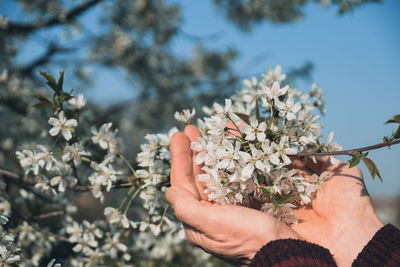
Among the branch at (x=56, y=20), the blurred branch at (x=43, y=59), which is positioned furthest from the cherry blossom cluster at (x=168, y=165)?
the blurred branch at (x=43, y=59)

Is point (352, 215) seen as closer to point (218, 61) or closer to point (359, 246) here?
point (359, 246)

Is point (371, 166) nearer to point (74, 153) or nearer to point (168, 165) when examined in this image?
point (168, 165)

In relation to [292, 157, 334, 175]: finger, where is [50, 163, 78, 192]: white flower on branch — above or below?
above

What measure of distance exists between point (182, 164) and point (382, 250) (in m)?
1.22

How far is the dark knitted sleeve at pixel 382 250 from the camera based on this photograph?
174 cm

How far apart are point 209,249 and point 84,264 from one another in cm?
148

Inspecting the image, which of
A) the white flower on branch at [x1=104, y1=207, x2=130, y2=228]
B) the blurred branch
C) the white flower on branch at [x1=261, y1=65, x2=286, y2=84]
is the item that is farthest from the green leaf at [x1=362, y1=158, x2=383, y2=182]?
the blurred branch

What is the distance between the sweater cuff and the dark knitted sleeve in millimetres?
177

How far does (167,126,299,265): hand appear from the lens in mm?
1811

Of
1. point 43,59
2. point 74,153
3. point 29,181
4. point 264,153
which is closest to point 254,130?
point 264,153

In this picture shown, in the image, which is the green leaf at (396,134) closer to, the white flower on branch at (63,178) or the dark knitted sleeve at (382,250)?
the dark knitted sleeve at (382,250)

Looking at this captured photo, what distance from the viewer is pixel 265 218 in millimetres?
1853

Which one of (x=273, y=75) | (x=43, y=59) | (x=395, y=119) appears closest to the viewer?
(x=395, y=119)

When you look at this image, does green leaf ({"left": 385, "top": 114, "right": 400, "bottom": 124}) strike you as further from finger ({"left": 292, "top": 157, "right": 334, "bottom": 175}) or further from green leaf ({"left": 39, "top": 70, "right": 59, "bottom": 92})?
Result: green leaf ({"left": 39, "top": 70, "right": 59, "bottom": 92})
